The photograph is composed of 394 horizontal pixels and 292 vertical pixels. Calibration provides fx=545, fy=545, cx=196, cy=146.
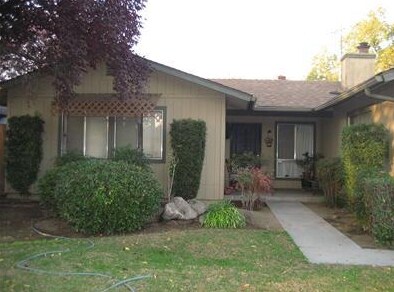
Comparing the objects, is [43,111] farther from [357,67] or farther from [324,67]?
[324,67]

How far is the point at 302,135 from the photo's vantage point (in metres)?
17.9

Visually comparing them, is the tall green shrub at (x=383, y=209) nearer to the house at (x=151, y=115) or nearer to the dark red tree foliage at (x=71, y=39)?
the house at (x=151, y=115)

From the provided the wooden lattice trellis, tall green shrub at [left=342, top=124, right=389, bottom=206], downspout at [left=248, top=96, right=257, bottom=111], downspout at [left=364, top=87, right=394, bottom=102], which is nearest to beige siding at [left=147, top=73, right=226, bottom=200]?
the wooden lattice trellis

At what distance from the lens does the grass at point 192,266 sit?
623cm

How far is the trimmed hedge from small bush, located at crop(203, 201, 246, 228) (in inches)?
43.5

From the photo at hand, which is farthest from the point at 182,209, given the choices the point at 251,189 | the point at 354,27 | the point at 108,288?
the point at 354,27

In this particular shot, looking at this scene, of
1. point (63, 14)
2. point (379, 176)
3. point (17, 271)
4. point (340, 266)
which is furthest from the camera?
point (63, 14)

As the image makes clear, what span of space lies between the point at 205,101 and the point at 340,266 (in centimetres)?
704

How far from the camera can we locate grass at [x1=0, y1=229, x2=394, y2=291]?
20.4 feet

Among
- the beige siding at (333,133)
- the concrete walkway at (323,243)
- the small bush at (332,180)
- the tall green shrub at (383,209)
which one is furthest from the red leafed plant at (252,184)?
the tall green shrub at (383,209)

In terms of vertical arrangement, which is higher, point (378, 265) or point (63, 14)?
point (63, 14)

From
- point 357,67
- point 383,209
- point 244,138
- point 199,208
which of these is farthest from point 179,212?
point 357,67

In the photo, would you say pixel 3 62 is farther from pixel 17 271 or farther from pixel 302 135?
pixel 302 135

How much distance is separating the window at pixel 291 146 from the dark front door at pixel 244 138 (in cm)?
69
